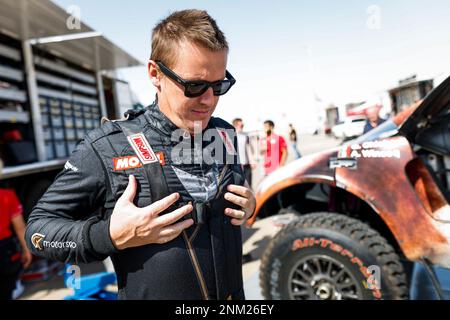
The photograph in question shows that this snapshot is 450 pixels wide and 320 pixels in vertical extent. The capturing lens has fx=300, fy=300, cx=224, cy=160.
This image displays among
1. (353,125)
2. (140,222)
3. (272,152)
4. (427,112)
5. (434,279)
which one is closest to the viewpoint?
(140,222)

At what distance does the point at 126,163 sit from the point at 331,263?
5.03 feet

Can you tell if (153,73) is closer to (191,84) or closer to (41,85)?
(191,84)

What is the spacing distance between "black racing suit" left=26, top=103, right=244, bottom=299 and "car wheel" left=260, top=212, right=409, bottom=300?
103cm

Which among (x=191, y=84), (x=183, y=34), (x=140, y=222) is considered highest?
(x=183, y=34)

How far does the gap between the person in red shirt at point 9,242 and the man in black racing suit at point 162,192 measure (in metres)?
1.84

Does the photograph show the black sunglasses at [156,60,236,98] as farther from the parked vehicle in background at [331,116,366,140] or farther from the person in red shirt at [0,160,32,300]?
the person in red shirt at [0,160,32,300]

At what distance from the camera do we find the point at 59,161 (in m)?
4.67

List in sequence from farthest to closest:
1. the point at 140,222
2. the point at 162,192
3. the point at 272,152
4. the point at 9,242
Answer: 1. the point at 272,152
2. the point at 9,242
3. the point at 162,192
4. the point at 140,222

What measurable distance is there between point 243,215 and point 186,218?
0.72ft

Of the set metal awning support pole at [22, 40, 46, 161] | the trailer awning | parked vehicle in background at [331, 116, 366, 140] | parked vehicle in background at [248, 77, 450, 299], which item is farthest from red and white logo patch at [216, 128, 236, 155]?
metal awning support pole at [22, 40, 46, 161]

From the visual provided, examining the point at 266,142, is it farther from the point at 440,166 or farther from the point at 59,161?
the point at 59,161

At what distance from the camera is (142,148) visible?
3.07ft

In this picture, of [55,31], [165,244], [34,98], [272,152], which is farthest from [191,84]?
[34,98]

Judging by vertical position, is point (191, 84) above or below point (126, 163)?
above
